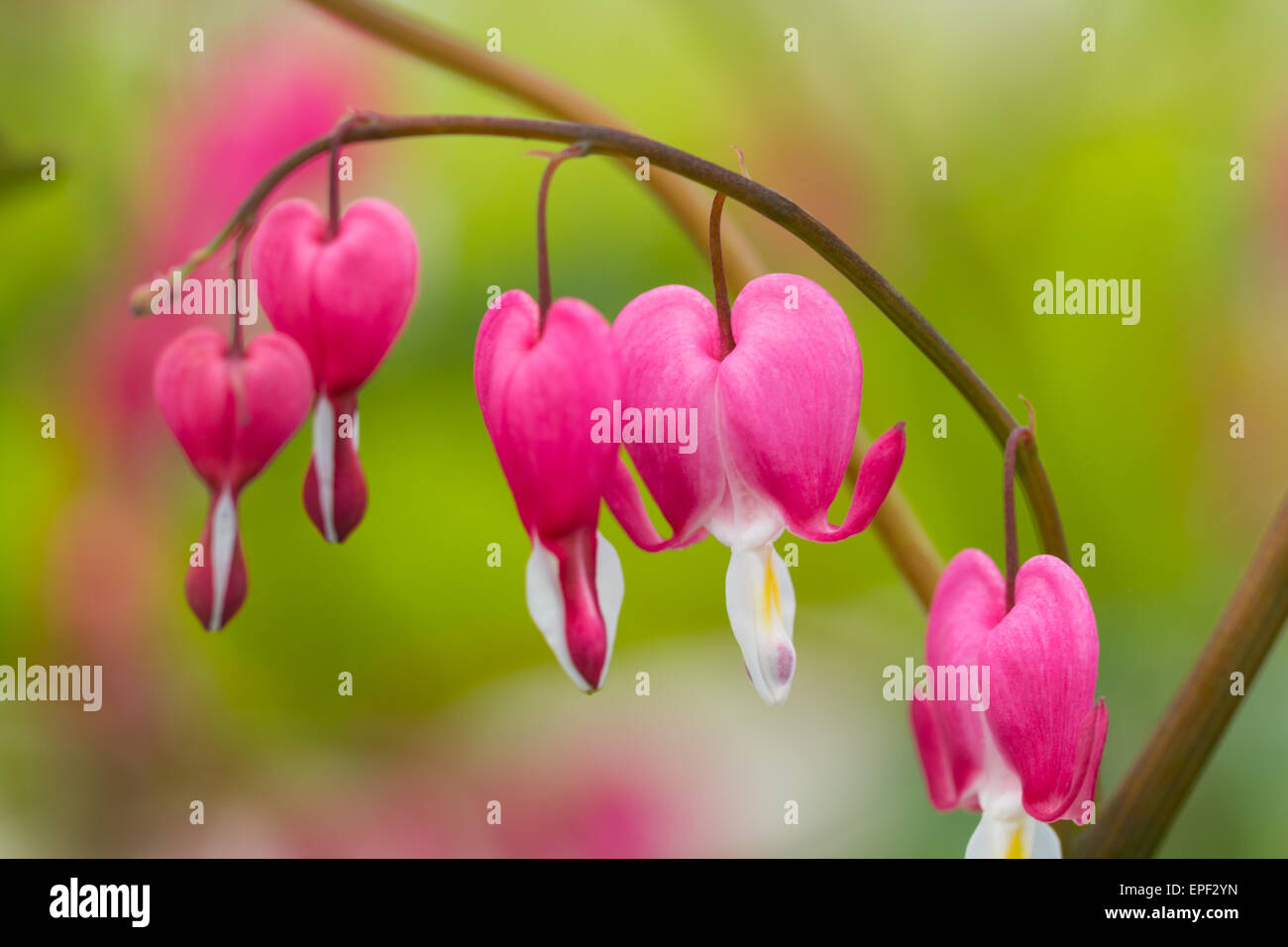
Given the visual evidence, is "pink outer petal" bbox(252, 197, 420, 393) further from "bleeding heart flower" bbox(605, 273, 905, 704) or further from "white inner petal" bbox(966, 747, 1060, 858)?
"white inner petal" bbox(966, 747, 1060, 858)

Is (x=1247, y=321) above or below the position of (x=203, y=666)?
above

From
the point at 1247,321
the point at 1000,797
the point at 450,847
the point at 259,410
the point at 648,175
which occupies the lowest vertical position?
the point at 450,847

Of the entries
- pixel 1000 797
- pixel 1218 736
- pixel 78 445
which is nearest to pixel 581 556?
pixel 1000 797

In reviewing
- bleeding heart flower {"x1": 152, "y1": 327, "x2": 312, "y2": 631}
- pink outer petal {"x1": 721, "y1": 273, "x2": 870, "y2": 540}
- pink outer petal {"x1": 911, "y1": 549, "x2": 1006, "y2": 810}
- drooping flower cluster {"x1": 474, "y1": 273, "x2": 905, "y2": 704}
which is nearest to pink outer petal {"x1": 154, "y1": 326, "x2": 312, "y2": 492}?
bleeding heart flower {"x1": 152, "y1": 327, "x2": 312, "y2": 631}

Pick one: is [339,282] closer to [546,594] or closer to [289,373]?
[289,373]

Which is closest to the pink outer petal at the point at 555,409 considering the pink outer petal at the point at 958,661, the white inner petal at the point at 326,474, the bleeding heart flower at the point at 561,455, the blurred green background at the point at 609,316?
the bleeding heart flower at the point at 561,455

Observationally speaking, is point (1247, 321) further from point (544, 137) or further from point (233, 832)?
point (233, 832)

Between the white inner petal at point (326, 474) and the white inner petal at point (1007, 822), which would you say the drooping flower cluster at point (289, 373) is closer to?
the white inner petal at point (326, 474)
